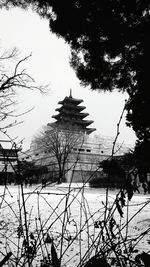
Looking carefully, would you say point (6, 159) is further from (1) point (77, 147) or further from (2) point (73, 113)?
(2) point (73, 113)

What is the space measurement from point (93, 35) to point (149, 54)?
103cm

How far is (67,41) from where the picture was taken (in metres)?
3.82

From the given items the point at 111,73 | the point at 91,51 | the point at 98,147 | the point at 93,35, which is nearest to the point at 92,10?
the point at 93,35

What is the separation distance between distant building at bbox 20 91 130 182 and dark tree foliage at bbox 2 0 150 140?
20.3 metres

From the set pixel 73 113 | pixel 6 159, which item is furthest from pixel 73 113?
pixel 6 159

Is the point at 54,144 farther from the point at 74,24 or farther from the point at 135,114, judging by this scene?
the point at 135,114

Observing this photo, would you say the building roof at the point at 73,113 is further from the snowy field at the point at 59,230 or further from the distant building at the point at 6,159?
the distant building at the point at 6,159

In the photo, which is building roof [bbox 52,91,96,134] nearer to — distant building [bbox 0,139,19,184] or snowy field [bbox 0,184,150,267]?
snowy field [bbox 0,184,150,267]

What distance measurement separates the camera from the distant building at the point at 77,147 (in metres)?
31.1

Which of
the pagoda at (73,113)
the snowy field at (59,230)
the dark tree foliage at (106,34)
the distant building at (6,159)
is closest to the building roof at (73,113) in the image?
the pagoda at (73,113)

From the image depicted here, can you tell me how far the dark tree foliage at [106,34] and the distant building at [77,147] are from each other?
2031 cm

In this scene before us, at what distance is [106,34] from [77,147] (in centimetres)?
2814

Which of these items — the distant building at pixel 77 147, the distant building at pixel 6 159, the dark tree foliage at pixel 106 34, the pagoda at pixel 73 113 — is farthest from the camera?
the pagoda at pixel 73 113

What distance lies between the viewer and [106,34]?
10.6 feet
